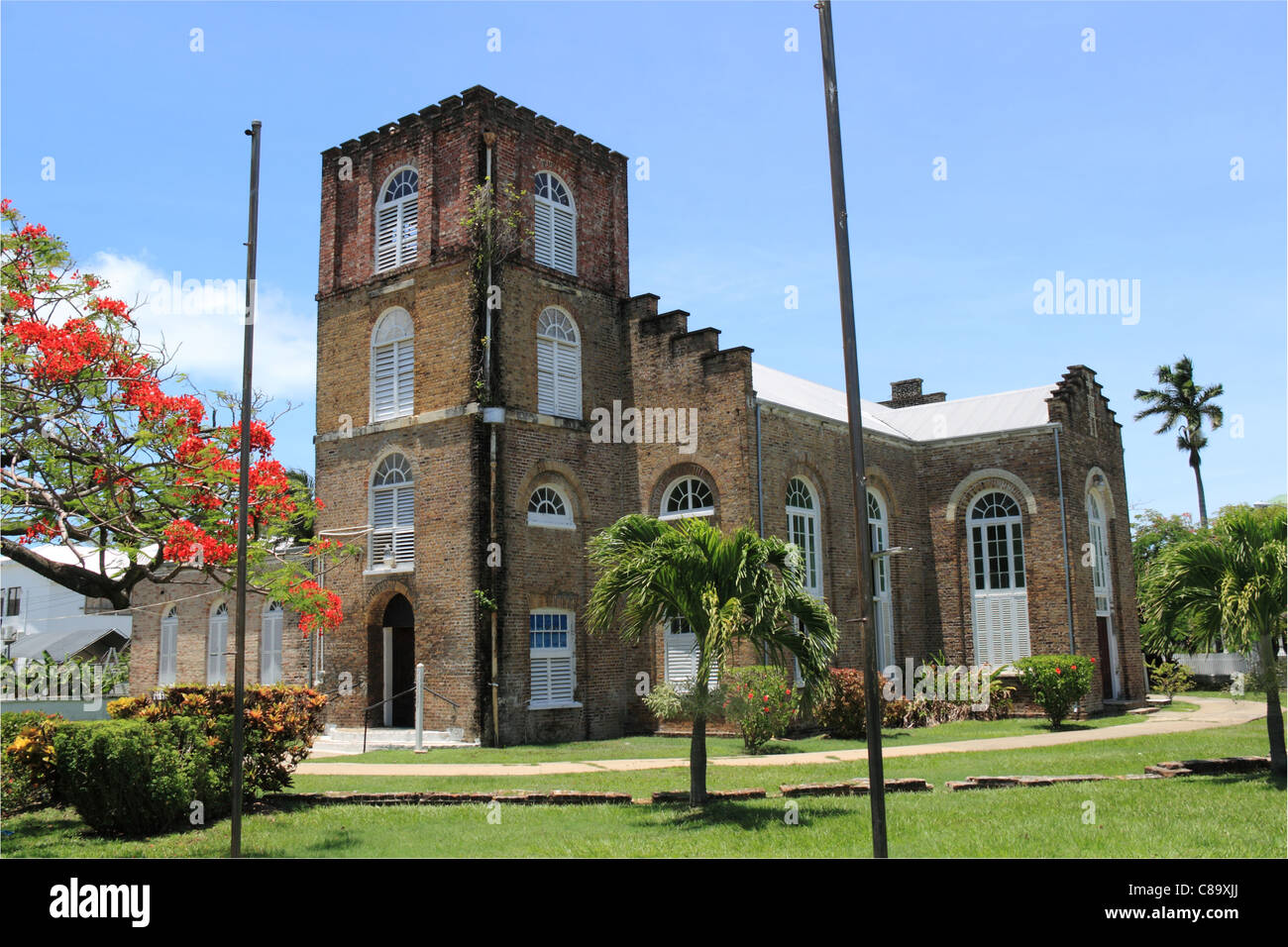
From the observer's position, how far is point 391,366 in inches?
910

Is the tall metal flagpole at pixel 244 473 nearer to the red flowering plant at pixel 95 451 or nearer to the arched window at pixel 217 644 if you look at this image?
the red flowering plant at pixel 95 451

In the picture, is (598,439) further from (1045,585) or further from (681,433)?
(1045,585)

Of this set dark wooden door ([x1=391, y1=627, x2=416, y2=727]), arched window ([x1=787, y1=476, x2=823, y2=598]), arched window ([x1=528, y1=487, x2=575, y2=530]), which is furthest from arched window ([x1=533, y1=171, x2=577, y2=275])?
dark wooden door ([x1=391, y1=627, x2=416, y2=727])

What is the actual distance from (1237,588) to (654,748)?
10.8 m

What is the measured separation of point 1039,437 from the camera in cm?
2655

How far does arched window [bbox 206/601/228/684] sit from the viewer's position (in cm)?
2853

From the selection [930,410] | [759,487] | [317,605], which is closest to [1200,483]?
[930,410]

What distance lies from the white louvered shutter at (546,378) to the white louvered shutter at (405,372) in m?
2.80

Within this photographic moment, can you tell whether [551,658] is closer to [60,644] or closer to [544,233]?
[544,233]

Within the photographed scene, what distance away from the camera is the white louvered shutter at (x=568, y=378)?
23156 mm

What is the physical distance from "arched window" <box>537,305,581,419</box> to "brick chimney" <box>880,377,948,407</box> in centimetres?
1513

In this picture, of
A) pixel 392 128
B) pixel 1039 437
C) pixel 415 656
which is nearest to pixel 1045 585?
pixel 1039 437

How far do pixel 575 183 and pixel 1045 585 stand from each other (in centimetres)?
1549

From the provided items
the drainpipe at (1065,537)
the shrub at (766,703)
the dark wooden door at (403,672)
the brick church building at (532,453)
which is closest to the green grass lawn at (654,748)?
the shrub at (766,703)
